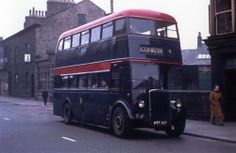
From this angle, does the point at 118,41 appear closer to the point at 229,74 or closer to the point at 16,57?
the point at 229,74

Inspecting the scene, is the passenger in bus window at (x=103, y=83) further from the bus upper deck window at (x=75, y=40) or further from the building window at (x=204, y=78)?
the building window at (x=204, y=78)

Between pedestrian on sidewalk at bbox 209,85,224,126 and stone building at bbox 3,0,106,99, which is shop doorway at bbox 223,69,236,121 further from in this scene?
stone building at bbox 3,0,106,99

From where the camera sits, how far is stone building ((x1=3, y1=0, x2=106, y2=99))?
4966 centimetres

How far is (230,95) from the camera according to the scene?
68.7ft

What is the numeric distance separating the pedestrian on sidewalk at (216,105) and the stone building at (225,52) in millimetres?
1008

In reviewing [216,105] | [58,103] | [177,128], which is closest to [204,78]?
[216,105]

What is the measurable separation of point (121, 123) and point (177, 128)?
215 centimetres

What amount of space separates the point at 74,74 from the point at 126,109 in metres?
5.91

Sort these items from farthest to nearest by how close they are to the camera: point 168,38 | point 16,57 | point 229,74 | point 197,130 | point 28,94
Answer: point 16,57 → point 28,94 → point 229,74 → point 197,130 → point 168,38

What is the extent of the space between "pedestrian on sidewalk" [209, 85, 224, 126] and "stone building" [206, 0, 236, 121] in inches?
39.7

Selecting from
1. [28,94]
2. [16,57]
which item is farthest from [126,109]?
[16,57]

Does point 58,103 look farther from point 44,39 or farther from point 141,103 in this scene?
point 44,39

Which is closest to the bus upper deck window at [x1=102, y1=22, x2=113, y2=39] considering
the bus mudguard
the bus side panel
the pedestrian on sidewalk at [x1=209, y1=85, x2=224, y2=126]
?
the bus mudguard

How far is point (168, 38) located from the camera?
17.1m
